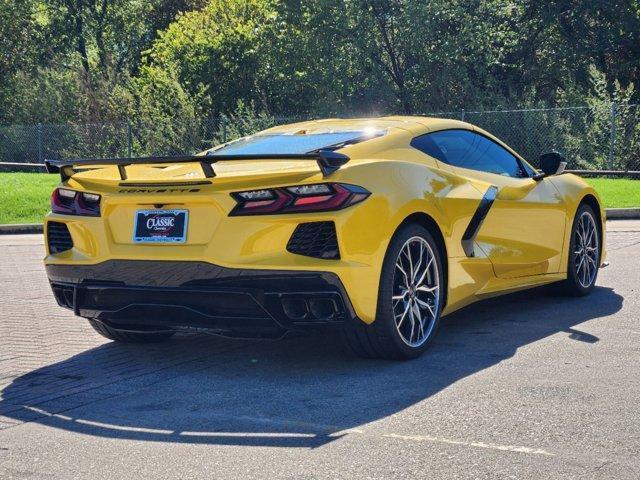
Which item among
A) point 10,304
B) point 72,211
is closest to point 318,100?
point 10,304

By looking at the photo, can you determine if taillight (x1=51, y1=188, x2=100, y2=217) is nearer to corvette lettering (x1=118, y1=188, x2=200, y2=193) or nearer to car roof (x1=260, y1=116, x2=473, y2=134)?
corvette lettering (x1=118, y1=188, x2=200, y2=193)

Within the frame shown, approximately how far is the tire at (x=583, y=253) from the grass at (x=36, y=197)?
9769 mm

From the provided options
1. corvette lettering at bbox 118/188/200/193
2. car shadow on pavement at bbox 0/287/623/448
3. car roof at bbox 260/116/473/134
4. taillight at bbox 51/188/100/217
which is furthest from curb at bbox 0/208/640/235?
corvette lettering at bbox 118/188/200/193

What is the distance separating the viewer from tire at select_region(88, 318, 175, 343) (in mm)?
7000

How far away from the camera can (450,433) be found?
15.4 feet

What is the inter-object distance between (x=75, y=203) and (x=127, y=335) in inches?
42.9

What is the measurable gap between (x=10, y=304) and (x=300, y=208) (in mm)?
4166

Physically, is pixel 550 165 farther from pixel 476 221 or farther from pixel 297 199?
pixel 297 199

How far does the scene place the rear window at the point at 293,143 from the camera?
21.9 feet

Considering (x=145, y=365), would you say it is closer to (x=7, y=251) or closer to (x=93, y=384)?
(x=93, y=384)

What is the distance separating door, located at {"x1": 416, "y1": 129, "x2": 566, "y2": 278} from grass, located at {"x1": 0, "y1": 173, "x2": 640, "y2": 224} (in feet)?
34.9

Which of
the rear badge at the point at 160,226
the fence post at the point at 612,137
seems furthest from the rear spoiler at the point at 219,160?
the fence post at the point at 612,137

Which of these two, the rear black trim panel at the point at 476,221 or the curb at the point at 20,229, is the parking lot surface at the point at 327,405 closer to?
the rear black trim panel at the point at 476,221

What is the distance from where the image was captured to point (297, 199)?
573cm
